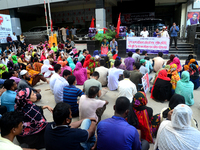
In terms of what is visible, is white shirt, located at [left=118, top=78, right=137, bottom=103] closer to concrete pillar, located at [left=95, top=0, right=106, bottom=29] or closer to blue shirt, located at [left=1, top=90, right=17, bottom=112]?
blue shirt, located at [left=1, top=90, right=17, bottom=112]

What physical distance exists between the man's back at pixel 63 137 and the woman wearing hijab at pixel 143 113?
3.76 ft

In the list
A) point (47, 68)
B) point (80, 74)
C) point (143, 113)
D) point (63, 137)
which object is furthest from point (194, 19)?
point (63, 137)

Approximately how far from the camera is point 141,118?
264 cm

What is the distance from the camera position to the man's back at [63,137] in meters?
1.77

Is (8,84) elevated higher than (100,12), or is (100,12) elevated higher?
(100,12)

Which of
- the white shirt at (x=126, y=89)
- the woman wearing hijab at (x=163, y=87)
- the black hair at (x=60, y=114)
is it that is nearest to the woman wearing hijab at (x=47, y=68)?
the white shirt at (x=126, y=89)

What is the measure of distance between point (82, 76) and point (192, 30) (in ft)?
28.0

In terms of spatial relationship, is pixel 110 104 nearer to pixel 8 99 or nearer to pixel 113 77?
pixel 113 77

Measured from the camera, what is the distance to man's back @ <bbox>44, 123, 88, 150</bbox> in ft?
5.82

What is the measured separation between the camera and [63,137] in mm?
1781

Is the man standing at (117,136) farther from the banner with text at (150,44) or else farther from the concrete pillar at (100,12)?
the concrete pillar at (100,12)

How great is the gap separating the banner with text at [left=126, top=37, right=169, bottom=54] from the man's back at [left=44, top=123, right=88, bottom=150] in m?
8.81

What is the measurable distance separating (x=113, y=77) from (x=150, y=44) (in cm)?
553

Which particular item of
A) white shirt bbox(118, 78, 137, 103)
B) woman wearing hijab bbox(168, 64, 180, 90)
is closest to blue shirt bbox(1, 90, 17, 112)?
white shirt bbox(118, 78, 137, 103)
